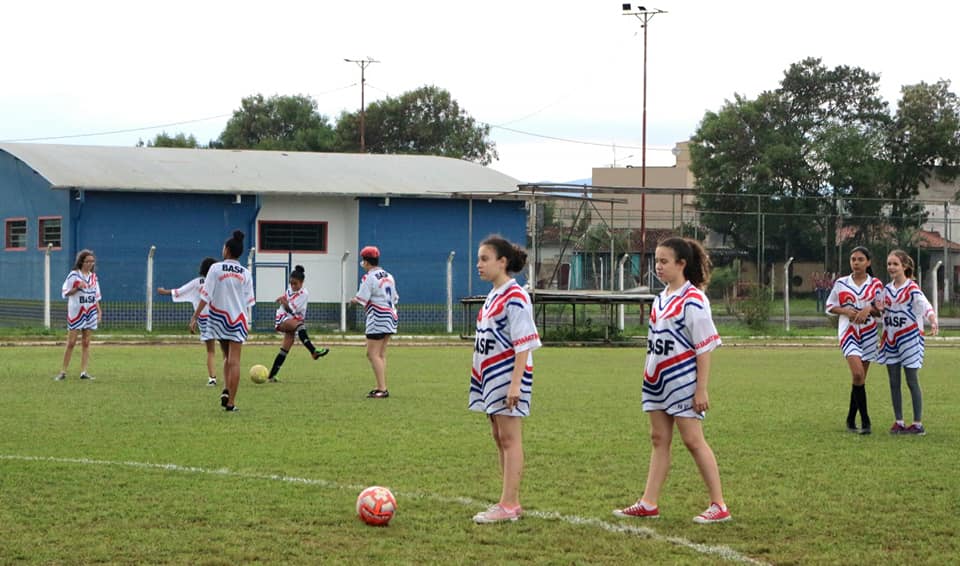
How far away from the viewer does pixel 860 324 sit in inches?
502

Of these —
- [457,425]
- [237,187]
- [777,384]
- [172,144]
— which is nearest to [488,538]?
[457,425]

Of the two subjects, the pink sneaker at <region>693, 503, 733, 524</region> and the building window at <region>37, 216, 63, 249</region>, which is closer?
the pink sneaker at <region>693, 503, 733, 524</region>

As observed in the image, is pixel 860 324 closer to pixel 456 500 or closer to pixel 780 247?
pixel 456 500

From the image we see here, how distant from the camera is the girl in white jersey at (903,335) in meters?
12.9

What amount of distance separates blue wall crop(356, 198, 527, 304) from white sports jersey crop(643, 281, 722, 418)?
30780mm

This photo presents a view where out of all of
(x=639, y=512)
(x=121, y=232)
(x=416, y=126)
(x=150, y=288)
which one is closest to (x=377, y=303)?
(x=639, y=512)

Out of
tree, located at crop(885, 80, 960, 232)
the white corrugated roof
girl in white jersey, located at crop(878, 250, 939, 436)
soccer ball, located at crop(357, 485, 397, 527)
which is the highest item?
tree, located at crop(885, 80, 960, 232)

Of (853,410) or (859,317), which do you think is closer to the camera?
(859,317)

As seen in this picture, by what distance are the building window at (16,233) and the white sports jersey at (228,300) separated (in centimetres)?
2671

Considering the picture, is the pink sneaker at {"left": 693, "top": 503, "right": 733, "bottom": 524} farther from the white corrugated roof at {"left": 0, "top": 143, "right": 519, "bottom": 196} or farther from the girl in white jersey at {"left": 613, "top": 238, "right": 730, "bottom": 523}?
the white corrugated roof at {"left": 0, "top": 143, "right": 519, "bottom": 196}

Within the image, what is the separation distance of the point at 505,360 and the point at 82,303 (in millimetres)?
12088

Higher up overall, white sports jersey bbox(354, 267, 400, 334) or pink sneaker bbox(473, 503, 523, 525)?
white sports jersey bbox(354, 267, 400, 334)

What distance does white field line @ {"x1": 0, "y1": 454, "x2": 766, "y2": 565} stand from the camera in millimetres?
7254

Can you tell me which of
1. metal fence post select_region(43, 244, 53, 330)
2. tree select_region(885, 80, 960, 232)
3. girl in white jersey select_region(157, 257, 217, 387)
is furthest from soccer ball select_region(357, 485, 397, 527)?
tree select_region(885, 80, 960, 232)
